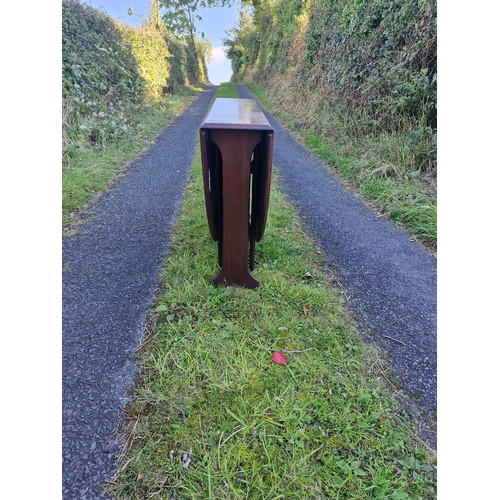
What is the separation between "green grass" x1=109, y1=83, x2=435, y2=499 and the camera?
3.97 ft

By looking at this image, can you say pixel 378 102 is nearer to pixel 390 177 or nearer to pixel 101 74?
pixel 390 177

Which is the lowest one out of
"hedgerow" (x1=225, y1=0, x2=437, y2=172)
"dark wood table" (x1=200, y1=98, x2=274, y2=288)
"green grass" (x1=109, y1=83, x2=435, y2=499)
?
"green grass" (x1=109, y1=83, x2=435, y2=499)

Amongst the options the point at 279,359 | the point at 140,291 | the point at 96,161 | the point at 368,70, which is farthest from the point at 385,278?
the point at 368,70

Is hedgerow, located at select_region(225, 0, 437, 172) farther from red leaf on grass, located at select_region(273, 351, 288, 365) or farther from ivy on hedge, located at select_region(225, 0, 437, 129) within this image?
red leaf on grass, located at select_region(273, 351, 288, 365)

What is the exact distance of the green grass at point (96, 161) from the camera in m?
3.47

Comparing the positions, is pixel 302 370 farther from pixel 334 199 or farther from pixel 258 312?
pixel 334 199

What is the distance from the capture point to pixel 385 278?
2512mm

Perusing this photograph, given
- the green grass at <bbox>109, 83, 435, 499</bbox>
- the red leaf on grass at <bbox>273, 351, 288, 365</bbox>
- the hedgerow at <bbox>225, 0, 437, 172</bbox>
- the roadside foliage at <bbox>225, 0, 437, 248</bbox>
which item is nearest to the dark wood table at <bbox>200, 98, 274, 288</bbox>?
the green grass at <bbox>109, 83, 435, 499</bbox>

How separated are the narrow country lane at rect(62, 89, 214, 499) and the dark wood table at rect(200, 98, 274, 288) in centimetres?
62

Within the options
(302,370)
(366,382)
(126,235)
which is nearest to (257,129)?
(302,370)

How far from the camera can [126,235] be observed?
115 inches

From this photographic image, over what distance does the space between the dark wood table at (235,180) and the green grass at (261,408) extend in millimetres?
226

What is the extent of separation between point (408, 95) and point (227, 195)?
12.8ft

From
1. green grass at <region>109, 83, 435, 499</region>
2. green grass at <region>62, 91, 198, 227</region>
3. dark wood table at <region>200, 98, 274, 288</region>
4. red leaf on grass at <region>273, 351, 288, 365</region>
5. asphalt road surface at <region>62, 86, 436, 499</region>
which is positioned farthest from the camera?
green grass at <region>62, 91, 198, 227</region>
